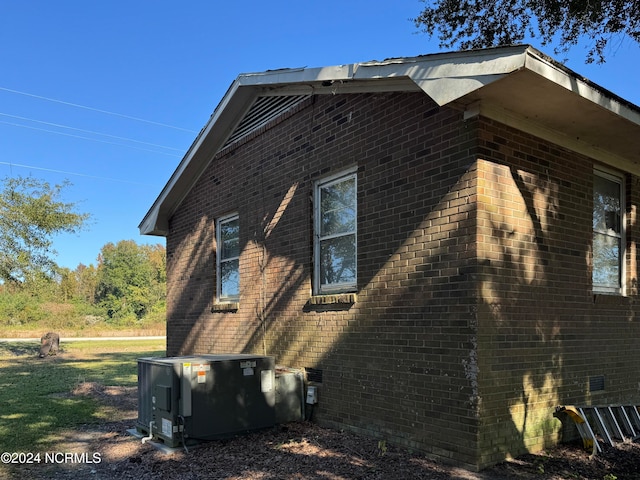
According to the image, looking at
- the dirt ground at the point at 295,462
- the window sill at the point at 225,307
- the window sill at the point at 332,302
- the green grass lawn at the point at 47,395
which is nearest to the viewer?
the dirt ground at the point at 295,462

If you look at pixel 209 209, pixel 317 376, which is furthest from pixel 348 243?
pixel 209 209

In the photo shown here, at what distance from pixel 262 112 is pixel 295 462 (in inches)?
224

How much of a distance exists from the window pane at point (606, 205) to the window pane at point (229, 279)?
19.0ft

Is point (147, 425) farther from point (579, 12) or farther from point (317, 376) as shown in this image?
point (579, 12)

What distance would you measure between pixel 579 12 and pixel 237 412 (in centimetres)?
785

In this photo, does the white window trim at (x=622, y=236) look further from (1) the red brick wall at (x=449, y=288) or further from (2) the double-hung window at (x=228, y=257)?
(2) the double-hung window at (x=228, y=257)

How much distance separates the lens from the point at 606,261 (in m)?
6.72

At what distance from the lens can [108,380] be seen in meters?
13.2

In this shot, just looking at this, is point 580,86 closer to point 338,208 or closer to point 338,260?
point 338,208

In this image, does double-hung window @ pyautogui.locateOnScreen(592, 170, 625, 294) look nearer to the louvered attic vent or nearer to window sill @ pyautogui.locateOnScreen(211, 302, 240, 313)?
the louvered attic vent

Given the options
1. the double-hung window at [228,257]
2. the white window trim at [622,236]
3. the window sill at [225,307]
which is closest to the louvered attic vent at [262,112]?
the double-hung window at [228,257]

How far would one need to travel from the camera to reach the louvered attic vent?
809cm

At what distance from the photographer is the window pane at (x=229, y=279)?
371 inches

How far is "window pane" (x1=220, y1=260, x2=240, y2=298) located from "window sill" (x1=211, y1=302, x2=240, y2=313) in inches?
8.1
